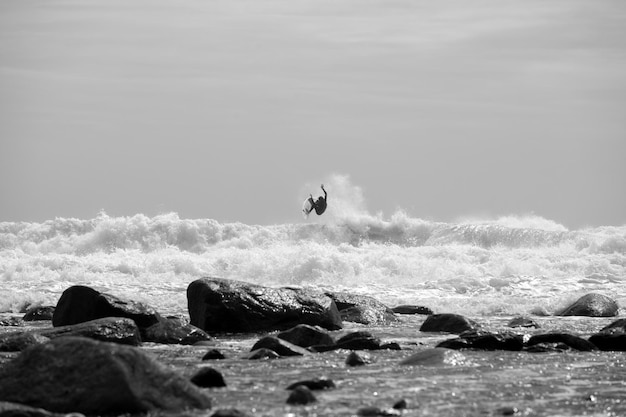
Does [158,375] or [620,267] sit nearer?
[158,375]

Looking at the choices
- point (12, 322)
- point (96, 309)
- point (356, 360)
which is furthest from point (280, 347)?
point (12, 322)

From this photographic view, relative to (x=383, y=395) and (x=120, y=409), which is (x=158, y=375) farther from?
(x=383, y=395)

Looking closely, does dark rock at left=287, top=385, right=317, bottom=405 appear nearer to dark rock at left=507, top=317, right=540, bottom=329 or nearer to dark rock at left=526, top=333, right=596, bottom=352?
dark rock at left=526, top=333, right=596, bottom=352

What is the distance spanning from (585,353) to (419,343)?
2477mm

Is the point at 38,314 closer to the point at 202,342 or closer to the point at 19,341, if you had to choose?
the point at 202,342

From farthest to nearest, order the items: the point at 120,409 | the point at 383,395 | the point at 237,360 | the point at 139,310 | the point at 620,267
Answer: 1. the point at 620,267
2. the point at 139,310
3. the point at 237,360
4. the point at 383,395
5. the point at 120,409

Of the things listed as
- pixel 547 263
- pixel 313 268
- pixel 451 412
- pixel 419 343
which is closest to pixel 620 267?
pixel 547 263

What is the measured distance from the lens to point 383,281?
2848cm

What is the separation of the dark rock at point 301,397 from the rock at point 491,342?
4.76 meters

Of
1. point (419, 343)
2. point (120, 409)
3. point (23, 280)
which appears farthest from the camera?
point (23, 280)

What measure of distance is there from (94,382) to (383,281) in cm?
1939

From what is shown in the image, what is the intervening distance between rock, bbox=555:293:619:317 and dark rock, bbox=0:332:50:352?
35.7 ft

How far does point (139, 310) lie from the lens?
54.2 ft

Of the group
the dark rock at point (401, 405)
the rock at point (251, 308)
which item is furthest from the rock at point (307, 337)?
the dark rock at point (401, 405)
